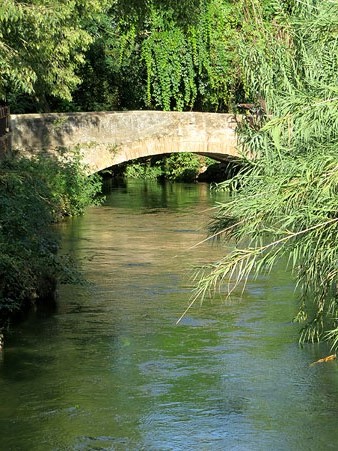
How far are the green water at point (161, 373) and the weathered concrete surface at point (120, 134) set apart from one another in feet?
21.5

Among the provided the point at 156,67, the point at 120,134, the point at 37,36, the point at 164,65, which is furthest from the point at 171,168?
the point at 37,36

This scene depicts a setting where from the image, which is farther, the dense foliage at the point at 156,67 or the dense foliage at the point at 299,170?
the dense foliage at the point at 156,67

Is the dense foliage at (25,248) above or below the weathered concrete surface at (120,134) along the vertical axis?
below

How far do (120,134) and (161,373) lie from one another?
13.2 metres

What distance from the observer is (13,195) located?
14602 mm

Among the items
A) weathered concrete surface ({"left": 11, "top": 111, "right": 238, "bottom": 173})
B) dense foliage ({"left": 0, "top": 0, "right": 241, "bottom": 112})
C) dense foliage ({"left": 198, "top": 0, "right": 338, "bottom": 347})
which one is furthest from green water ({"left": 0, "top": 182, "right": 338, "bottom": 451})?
dense foliage ({"left": 0, "top": 0, "right": 241, "bottom": 112})

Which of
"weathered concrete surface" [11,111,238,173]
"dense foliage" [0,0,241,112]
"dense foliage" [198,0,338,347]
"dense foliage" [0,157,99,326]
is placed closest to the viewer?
"dense foliage" [198,0,338,347]

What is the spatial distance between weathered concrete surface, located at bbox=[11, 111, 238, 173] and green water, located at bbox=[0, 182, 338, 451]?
21.5 feet

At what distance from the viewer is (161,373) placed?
11852mm

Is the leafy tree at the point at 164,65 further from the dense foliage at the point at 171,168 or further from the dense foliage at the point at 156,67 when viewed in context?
the dense foliage at the point at 171,168

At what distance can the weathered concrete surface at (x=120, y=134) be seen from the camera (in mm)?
23656

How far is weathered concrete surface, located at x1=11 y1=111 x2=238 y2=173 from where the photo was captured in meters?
23.7

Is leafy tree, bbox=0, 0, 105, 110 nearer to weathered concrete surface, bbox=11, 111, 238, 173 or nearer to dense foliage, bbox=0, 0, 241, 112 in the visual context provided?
weathered concrete surface, bbox=11, 111, 238, 173

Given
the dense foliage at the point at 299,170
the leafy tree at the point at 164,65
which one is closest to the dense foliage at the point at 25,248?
the dense foliage at the point at 299,170
